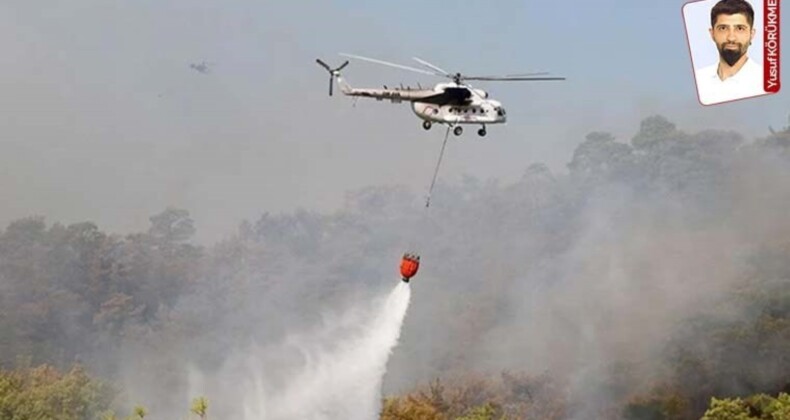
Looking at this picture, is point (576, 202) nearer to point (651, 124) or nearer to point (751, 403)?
point (651, 124)

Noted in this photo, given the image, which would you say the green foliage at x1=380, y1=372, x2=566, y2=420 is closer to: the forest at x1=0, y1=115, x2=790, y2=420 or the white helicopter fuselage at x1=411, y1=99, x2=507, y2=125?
the forest at x1=0, y1=115, x2=790, y2=420

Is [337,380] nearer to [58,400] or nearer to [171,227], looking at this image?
[58,400]

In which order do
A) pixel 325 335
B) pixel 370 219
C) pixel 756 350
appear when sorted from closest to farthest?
pixel 756 350 → pixel 325 335 → pixel 370 219

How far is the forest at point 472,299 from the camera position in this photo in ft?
219

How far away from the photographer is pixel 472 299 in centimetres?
9856

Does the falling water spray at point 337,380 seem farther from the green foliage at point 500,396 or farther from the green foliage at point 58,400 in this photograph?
the green foliage at point 58,400

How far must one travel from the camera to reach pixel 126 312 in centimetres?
10388

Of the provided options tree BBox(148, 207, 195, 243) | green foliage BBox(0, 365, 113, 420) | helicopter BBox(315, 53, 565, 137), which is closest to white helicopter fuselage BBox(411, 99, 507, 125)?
helicopter BBox(315, 53, 565, 137)

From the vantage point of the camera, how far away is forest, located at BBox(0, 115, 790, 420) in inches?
2623

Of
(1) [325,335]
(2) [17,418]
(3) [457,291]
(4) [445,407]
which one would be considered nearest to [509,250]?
(3) [457,291]

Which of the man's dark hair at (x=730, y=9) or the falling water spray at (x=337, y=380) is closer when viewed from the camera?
the man's dark hair at (x=730, y=9)

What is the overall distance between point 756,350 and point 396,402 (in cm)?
2299

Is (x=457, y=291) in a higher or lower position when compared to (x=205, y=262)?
lower

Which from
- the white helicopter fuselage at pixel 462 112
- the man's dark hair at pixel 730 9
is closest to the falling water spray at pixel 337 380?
the white helicopter fuselage at pixel 462 112
